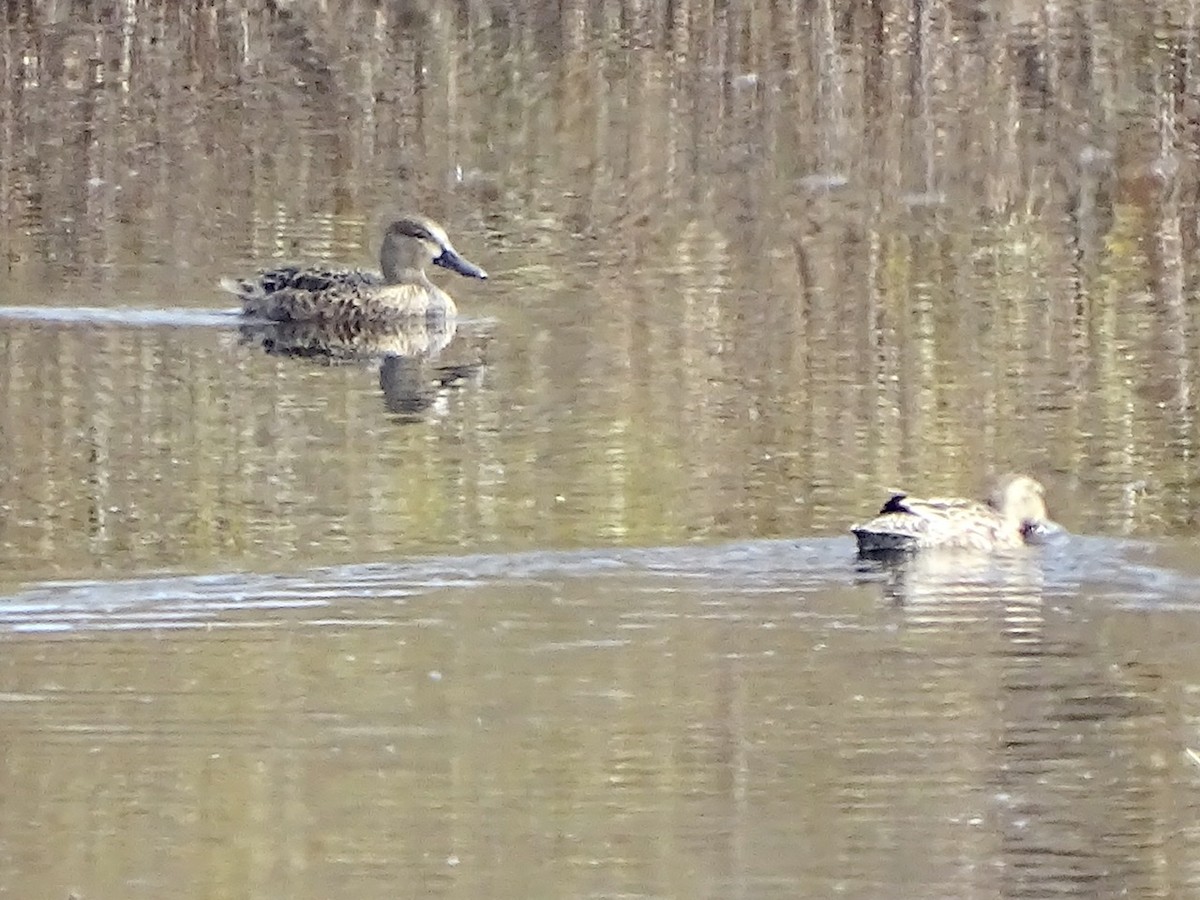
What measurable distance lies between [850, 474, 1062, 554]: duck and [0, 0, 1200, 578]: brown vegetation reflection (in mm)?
217

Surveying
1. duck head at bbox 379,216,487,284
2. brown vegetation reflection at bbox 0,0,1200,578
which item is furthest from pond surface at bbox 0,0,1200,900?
duck head at bbox 379,216,487,284

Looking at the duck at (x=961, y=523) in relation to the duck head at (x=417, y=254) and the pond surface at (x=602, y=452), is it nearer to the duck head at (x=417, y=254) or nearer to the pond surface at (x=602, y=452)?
the pond surface at (x=602, y=452)

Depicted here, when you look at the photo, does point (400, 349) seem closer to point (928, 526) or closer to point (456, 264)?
point (456, 264)

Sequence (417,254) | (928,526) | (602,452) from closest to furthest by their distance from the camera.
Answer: (928,526) → (602,452) → (417,254)

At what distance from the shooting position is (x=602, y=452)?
9391mm

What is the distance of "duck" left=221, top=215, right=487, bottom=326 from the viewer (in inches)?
483

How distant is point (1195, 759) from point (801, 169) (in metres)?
9.11

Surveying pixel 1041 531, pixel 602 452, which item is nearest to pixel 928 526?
pixel 1041 531

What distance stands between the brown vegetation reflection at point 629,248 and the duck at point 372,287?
0.74 feet

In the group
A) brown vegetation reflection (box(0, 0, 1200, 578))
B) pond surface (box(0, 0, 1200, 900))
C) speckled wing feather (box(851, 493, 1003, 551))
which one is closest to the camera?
pond surface (box(0, 0, 1200, 900))

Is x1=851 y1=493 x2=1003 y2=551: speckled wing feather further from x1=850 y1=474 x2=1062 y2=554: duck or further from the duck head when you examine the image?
the duck head

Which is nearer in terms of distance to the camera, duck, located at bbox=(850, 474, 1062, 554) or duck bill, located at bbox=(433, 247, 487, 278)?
duck, located at bbox=(850, 474, 1062, 554)

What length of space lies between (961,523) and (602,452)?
55.3 inches

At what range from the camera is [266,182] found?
14.7m
